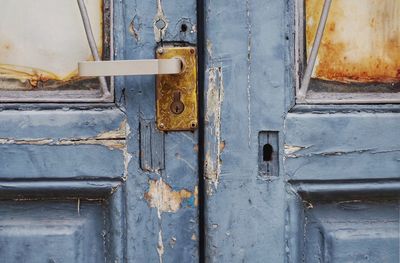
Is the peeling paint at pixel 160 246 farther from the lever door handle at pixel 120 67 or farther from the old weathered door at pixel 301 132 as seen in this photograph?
the lever door handle at pixel 120 67

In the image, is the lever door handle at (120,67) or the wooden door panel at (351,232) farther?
the wooden door panel at (351,232)

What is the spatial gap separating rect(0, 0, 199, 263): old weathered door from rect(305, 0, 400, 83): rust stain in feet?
0.75

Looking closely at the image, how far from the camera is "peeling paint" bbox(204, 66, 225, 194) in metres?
0.95

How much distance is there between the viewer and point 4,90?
98cm

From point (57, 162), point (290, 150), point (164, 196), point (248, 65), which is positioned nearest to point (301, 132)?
point (290, 150)

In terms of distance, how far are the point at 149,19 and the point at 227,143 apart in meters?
0.23

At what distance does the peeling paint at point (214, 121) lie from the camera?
3.13 feet

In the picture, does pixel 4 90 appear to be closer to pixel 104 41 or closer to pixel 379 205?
pixel 104 41

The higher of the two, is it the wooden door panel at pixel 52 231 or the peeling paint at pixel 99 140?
the peeling paint at pixel 99 140

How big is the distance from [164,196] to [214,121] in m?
0.14

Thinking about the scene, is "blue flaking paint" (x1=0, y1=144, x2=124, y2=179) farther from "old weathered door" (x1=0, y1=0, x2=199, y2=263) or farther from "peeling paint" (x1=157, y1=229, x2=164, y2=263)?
"peeling paint" (x1=157, y1=229, x2=164, y2=263)

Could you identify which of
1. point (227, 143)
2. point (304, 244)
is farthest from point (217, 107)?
point (304, 244)

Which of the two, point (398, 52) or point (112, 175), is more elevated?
point (398, 52)

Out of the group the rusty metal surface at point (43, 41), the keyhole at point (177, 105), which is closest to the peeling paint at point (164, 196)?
the keyhole at point (177, 105)
